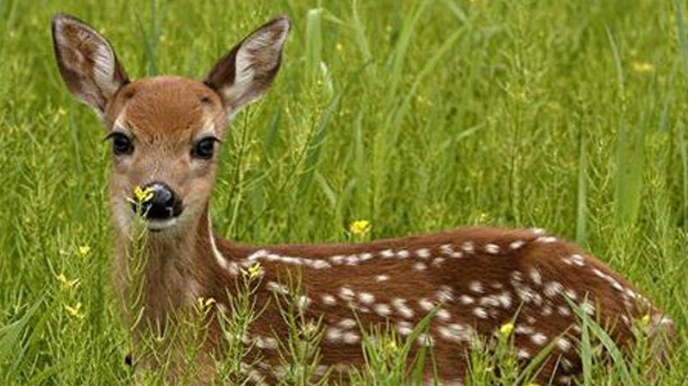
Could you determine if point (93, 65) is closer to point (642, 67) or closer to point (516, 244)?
point (516, 244)

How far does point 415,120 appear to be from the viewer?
7.90m

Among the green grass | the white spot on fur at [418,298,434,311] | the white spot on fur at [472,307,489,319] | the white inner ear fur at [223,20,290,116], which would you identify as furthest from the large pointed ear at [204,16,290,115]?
the white spot on fur at [472,307,489,319]

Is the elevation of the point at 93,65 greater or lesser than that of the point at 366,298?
greater

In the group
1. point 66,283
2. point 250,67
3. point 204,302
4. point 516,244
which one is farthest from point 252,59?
point 66,283

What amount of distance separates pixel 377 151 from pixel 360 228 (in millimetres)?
471

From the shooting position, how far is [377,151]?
7.27 metres

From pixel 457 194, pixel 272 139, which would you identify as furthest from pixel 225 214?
pixel 457 194

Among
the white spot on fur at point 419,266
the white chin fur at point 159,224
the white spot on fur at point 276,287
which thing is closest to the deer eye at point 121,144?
the white chin fur at point 159,224

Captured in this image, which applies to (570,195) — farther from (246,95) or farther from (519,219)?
(246,95)

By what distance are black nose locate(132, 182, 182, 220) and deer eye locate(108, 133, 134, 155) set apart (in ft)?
0.75

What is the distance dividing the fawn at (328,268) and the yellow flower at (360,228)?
11.4 inches

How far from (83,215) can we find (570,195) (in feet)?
5.38

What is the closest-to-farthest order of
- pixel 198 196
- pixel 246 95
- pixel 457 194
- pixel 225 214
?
pixel 198 196
pixel 246 95
pixel 225 214
pixel 457 194

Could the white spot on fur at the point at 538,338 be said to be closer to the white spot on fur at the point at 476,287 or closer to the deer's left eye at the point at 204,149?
the white spot on fur at the point at 476,287
